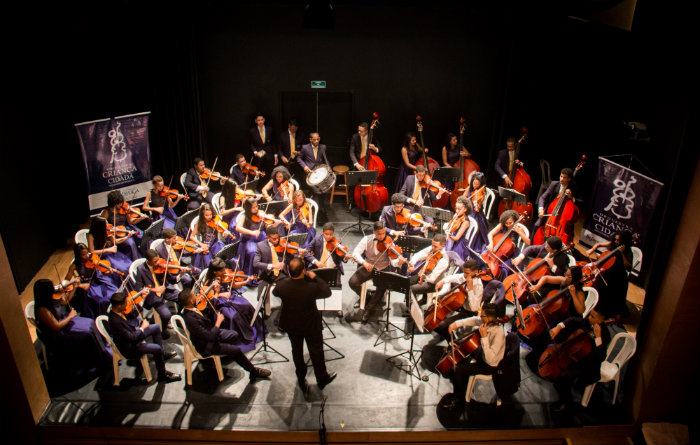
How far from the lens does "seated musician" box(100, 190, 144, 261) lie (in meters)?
5.82

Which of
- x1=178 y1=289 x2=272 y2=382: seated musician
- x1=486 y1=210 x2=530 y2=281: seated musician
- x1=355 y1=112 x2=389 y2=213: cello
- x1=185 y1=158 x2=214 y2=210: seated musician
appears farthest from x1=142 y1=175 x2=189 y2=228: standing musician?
x1=486 y1=210 x2=530 y2=281: seated musician

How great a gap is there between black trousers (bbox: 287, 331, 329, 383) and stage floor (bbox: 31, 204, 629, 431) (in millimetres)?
169

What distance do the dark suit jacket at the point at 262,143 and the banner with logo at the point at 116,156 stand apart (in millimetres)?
1628

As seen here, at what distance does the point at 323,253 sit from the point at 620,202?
12.9 feet

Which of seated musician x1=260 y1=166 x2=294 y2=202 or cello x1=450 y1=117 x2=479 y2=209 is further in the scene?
cello x1=450 y1=117 x2=479 y2=209

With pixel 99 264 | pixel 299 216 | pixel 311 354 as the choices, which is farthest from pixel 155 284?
pixel 299 216

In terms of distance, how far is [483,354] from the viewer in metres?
4.39

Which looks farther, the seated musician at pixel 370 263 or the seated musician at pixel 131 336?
the seated musician at pixel 370 263

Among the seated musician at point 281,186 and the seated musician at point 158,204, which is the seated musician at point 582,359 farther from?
the seated musician at point 158,204

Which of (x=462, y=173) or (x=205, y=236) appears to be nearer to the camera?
(x=205, y=236)

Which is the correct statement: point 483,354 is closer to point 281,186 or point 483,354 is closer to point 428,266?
point 428,266

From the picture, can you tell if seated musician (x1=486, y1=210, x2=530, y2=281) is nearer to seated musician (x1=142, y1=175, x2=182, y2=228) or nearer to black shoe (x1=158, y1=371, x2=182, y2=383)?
black shoe (x1=158, y1=371, x2=182, y2=383)

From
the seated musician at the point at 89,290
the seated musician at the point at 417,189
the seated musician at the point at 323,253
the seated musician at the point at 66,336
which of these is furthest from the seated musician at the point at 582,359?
the seated musician at the point at 89,290

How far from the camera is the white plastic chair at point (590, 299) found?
4910mm
